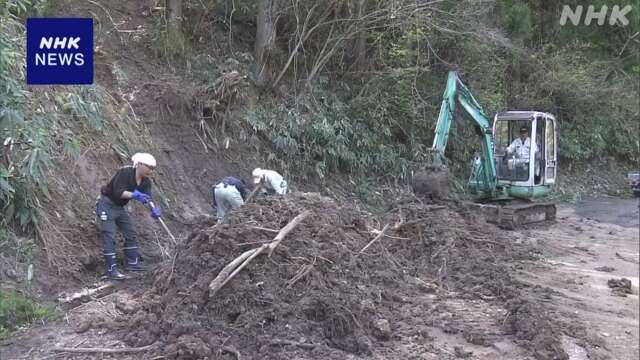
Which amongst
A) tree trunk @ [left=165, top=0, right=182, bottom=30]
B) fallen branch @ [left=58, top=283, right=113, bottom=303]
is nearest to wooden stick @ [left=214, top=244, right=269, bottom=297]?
fallen branch @ [left=58, top=283, right=113, bottom=303]

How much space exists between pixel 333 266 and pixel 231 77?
5.33 m

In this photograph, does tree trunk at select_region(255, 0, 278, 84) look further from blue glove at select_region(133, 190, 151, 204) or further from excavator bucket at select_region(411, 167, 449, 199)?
blue glove at select_region(133, 190, 151, 204)

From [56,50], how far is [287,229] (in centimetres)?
294

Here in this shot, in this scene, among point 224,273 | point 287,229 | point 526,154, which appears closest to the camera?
point 224,273

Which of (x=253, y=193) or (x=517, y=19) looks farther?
(x=517, y=19)

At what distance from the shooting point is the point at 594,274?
7.86m

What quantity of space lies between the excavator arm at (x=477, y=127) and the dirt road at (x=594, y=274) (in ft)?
4.48

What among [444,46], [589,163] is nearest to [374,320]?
[444,46]

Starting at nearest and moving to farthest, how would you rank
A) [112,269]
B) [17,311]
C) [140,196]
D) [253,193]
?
[17,311] < [112,269] < [140,196] < [253,193]

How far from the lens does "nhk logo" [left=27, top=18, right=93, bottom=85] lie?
20.4 ft

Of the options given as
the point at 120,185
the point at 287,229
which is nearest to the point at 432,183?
the point at 287,229

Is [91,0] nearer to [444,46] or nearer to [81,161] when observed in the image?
→ [81,161]

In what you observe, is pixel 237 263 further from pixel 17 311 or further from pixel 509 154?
pixel 509 154

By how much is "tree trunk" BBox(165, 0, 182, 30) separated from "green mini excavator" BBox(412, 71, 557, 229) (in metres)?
5.07
